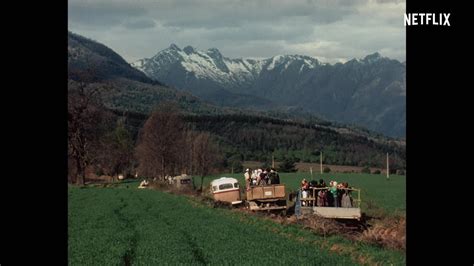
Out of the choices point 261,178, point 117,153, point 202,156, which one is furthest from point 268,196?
point 117,153

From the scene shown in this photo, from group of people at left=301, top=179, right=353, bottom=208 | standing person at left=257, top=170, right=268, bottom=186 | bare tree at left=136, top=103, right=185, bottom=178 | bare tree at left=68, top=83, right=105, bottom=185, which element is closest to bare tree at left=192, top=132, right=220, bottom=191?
bare tree at left=136, top=103, right=185, bottom=178

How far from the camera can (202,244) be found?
61.0 ft

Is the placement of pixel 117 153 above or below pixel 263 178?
above

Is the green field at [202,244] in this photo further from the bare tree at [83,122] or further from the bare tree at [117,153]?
the bare tree at [117,153]

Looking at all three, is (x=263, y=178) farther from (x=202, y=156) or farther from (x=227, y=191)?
(x=202, y=156)

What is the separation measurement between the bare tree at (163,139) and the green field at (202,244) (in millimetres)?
51271

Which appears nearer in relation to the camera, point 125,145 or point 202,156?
point 202,156

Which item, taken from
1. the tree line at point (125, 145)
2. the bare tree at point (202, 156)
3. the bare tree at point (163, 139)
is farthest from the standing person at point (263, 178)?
the bare tree at point (163, 139)

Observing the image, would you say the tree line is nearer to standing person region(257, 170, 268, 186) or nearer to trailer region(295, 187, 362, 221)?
standing person region(257, 170, 268, 186)

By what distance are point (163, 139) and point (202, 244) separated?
63331 millimetres

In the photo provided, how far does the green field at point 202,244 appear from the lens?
1559 cm

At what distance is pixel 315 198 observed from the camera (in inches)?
1091
